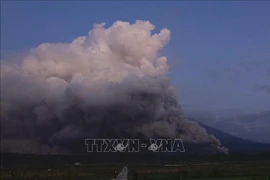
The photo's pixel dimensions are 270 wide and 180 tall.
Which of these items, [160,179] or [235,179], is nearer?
[235,179]

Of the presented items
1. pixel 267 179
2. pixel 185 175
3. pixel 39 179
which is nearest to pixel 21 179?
pixel 39 179

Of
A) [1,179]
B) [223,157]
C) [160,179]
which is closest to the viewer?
[160,179]

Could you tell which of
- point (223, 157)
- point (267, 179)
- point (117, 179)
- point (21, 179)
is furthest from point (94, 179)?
point (223, 157)

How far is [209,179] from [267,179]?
1725 cm

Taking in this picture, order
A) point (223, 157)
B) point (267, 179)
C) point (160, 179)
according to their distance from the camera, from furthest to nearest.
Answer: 1. point (223, 157)
2. point (160, 179)
3. point (267, 179)

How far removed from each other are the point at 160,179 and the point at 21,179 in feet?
75.2

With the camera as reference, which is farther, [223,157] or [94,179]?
[223,157]

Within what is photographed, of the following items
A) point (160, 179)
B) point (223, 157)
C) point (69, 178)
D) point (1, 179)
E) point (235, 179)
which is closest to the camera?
point (69, 178)

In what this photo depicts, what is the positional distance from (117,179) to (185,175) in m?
12.0

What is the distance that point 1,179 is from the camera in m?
79.0

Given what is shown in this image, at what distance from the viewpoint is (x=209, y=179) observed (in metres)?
68.2

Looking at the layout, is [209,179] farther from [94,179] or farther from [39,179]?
[39,179]

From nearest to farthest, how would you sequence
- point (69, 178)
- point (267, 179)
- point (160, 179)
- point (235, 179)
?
point (267, 179), point (69, 178), point (235, 179), point (160, 179)

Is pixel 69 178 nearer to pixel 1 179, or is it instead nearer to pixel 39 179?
pixel 39 179
